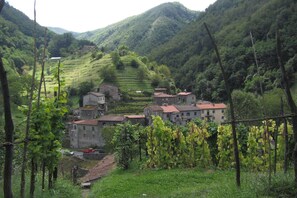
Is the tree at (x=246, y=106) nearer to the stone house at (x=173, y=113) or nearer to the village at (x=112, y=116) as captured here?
the village at (x=112, y=116)

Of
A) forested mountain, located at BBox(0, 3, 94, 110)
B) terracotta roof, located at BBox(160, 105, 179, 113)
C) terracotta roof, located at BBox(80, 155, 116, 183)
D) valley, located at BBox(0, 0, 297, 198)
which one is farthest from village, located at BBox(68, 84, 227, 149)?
terracotta roof, located at BBox(80, 155, 116, 183)

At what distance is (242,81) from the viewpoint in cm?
8125

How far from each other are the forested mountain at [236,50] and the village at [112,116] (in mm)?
9579

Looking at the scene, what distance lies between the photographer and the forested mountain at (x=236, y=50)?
7462 cm

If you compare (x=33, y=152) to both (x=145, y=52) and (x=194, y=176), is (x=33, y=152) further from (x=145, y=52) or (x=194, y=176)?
(x=145, y=52)

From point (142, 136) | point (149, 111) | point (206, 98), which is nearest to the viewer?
point (142, 136)

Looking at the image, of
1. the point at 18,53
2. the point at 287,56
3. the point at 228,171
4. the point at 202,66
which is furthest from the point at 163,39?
the point at 228,171

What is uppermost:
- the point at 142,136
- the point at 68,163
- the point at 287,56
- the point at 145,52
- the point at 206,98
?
the point at 145,52

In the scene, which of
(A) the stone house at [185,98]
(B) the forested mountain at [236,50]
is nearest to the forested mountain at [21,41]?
(B) the forested mountain at [236,50]

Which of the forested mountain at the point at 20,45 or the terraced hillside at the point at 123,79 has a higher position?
the forested mountain at the point at 20,45

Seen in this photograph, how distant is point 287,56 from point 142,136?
204 ft

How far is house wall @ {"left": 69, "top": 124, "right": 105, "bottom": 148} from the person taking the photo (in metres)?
56.2

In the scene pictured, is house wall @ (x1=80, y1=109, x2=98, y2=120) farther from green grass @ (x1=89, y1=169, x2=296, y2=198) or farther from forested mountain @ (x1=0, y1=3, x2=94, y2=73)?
green grass @ (x1=89, y1=169, x2=296, y2=198)

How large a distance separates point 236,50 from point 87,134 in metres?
51.9
